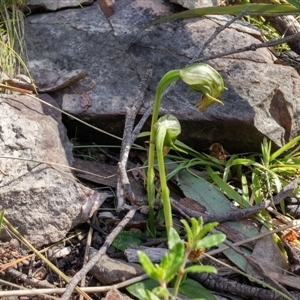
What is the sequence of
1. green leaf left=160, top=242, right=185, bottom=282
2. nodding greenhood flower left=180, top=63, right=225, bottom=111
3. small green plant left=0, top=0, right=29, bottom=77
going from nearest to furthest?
green leaf left=160, top=242, right=185, bottom=282
nodding greenhood flower left=180, top=63, right=225, bottom=111
small green plant left=0, top=0, right=29, bottom=77

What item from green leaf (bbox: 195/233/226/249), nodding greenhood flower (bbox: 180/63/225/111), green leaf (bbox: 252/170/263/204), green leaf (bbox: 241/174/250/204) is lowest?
green leaf (bbox: 241/174/250/204)

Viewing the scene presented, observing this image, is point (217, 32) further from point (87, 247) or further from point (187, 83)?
point (87, 247)

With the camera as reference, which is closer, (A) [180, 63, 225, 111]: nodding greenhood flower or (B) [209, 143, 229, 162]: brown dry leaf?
(A) [180, 63, 225, 111]: nodding greenhood flower

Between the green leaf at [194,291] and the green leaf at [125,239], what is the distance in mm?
184

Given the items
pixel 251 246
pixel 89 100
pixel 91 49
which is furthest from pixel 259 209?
pixel 91 49

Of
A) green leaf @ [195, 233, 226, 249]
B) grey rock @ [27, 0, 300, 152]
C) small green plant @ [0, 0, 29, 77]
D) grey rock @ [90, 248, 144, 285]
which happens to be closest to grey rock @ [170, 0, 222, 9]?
grey rock @ [27, 0, 300, 152]

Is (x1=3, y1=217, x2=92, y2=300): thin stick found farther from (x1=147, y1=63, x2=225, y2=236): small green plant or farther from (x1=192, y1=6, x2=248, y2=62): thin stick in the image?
(x1=192, y1=6, x2=248, y2=62): thin stick

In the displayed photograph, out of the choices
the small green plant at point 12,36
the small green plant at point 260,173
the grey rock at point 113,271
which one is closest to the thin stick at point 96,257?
the grey rock at point 113,271

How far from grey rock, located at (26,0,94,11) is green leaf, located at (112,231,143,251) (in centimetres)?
98

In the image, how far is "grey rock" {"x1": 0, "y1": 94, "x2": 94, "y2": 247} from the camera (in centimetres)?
138

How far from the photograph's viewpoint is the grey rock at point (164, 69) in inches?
66.4

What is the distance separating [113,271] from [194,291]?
19 cm

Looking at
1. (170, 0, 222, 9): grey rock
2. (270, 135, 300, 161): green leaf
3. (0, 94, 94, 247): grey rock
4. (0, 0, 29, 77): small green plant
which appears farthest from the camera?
(170, 0, 222, 9): grey rock

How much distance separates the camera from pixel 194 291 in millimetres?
1250
